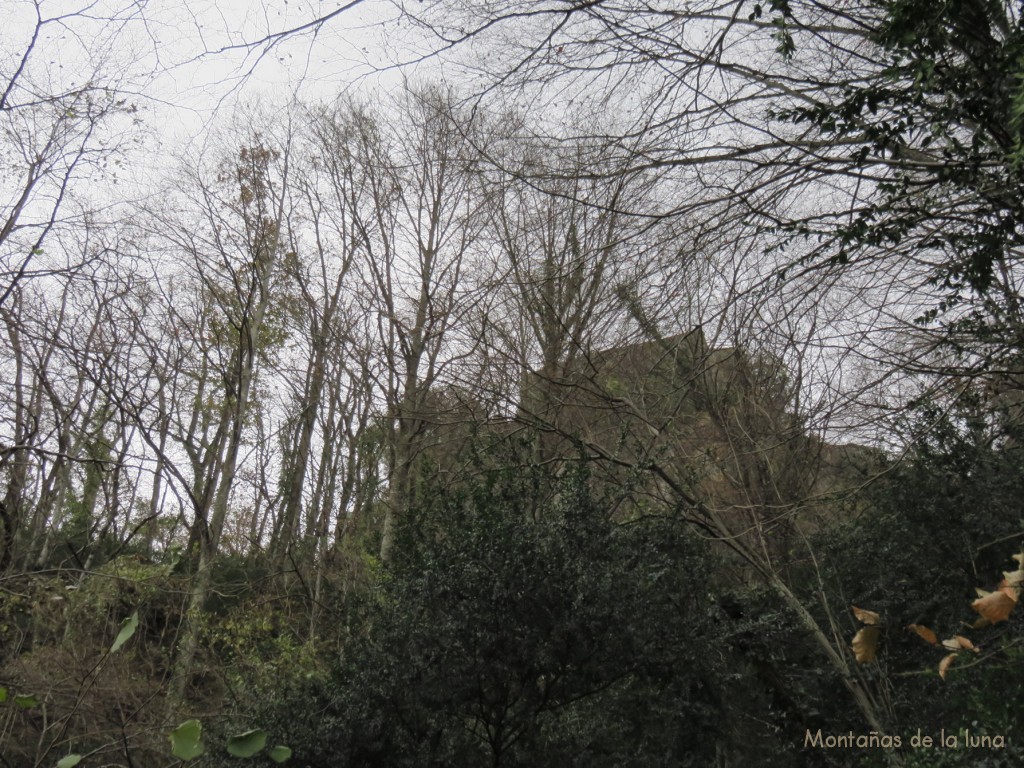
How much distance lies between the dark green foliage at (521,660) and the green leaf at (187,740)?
14.4 feet

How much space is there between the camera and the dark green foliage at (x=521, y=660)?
5.27 m

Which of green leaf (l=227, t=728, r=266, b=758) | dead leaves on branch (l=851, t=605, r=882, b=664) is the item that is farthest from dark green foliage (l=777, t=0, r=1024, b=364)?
green leaf (l=227, t=728, r=266, b=758)

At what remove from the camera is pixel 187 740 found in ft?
3.19

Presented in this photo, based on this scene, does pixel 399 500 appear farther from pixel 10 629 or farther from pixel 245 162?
pixel 245 162

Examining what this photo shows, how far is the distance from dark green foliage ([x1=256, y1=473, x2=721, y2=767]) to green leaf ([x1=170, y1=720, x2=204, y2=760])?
14.4 ft

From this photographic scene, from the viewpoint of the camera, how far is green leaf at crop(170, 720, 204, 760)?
95cm

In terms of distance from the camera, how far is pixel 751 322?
5.45 meters

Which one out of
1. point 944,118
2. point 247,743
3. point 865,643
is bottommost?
point 247,743

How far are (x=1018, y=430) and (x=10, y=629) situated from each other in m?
10.8

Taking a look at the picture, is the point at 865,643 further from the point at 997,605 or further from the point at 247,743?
the point at 247,743

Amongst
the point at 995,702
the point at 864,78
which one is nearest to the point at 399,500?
the point at 995,702

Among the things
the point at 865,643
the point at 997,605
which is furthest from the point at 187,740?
the point at 865,643

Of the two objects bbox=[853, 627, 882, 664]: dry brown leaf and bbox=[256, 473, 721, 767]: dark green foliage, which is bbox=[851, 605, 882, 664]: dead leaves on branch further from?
bbox=[256, 473, 721, 767]: dark green foliage

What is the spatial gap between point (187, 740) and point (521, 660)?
4620 millimetres
